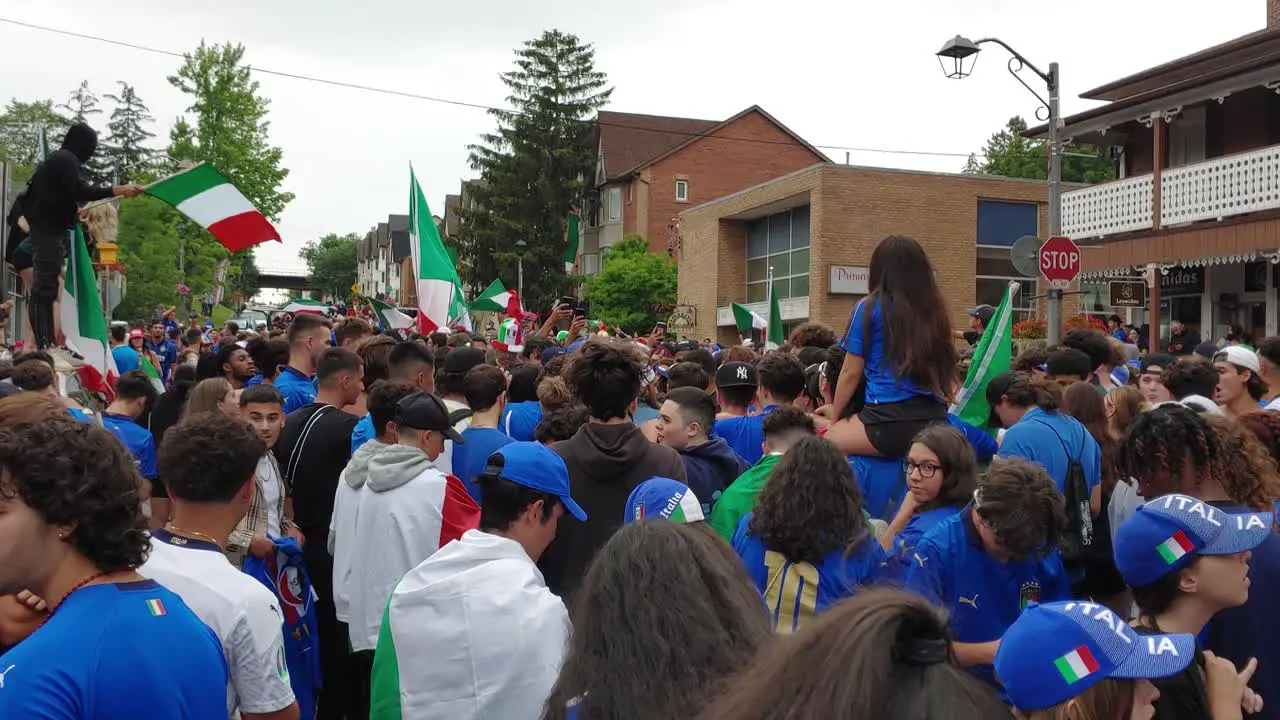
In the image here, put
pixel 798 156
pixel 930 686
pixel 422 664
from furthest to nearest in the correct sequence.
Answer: pixel 798 156 < pixel 422 664 < pixel 930 686

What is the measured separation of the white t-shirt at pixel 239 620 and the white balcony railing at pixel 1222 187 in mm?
21711

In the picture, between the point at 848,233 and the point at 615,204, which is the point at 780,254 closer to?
the point at 848,233

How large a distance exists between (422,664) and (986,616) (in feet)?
7.21

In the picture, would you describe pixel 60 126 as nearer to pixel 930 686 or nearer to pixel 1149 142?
pixel 1149 142

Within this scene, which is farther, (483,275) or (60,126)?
(60,126)

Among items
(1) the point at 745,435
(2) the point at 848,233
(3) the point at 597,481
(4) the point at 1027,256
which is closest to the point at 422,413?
(3) the point at 597,481

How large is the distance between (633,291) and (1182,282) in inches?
914

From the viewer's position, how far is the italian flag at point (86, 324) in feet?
27.8

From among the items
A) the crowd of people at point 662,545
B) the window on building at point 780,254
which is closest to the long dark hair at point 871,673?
the crowd of people at point 662,545

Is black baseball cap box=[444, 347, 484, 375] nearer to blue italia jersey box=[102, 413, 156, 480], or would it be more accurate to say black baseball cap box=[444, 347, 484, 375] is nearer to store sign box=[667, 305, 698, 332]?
blue italia jersey box=[102, 413, 156, 480]

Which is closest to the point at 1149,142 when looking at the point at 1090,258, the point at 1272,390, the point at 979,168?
the point at 1090,258

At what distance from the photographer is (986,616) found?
4.09 m

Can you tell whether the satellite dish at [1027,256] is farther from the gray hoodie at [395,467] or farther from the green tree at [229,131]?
A: the green tree at [229,131]

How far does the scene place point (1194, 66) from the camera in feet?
81.0
